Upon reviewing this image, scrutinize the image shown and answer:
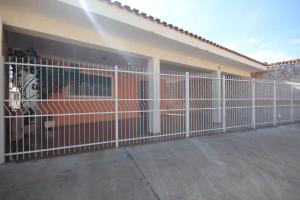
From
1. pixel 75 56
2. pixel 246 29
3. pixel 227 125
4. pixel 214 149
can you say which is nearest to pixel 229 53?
pixel 246 29

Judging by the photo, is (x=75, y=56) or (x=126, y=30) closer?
(x=126, y=30)

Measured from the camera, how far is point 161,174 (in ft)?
10.3

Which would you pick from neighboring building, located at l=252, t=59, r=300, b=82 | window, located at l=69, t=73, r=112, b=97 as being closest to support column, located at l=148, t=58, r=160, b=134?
window, located at l=69, t=73, r=112, b=97

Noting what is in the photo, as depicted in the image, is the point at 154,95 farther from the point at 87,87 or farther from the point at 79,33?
the point at 87,87

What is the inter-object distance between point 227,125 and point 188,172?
4.80 metres

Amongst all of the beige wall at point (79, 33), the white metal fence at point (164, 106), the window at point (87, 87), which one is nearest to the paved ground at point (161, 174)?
the white metal fence at point (164, 106)

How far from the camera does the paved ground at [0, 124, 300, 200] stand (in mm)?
2549

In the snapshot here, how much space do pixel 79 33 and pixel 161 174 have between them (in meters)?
3.86

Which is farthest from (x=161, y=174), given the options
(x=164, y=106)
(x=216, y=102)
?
(x=216, y=102)

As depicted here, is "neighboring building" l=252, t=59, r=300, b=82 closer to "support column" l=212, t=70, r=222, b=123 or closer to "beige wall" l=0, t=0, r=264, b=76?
"support column" l=212, t=70, r=222, b=123

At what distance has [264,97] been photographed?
26.2ft

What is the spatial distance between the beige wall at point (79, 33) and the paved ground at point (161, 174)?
9.29 ft

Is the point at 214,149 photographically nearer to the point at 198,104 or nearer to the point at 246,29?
the point at 198,104

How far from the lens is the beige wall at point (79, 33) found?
3846 mm
